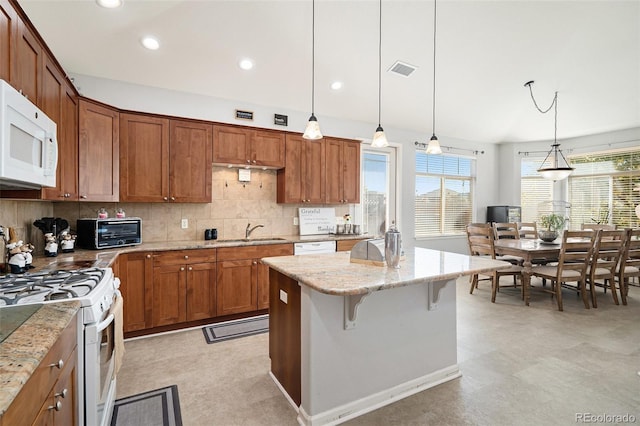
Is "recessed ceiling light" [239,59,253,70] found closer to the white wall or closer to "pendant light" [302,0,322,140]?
the white wall

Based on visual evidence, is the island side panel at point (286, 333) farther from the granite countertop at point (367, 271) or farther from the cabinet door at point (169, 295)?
the cabinet door at point (169, 295)

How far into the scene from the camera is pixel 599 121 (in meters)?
5.44

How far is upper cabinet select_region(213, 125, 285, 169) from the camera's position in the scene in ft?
12.4

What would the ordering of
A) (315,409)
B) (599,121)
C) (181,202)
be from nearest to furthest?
(315,409) < (181,202) < (599,121)

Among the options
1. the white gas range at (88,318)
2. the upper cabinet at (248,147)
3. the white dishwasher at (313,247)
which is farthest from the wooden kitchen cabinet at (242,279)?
the white gas range at (88,318)

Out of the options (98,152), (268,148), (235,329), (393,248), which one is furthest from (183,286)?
(393,248)

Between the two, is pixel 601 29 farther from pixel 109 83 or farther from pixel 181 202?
pixel 109 83

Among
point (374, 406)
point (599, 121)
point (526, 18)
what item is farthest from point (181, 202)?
point (599, 121)

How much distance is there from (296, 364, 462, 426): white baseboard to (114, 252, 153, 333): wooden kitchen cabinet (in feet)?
5.34

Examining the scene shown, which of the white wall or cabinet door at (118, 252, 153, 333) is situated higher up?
the white wall

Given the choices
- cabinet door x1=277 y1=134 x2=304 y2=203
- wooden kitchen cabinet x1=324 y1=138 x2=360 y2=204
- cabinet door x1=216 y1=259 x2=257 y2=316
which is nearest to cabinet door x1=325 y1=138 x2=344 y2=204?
wooden kitchen cabinet x1=324 y1=138 x2=360 y2=204

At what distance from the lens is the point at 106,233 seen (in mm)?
3068

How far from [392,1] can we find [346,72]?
3.37 feet

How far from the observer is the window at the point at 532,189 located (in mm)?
6531
